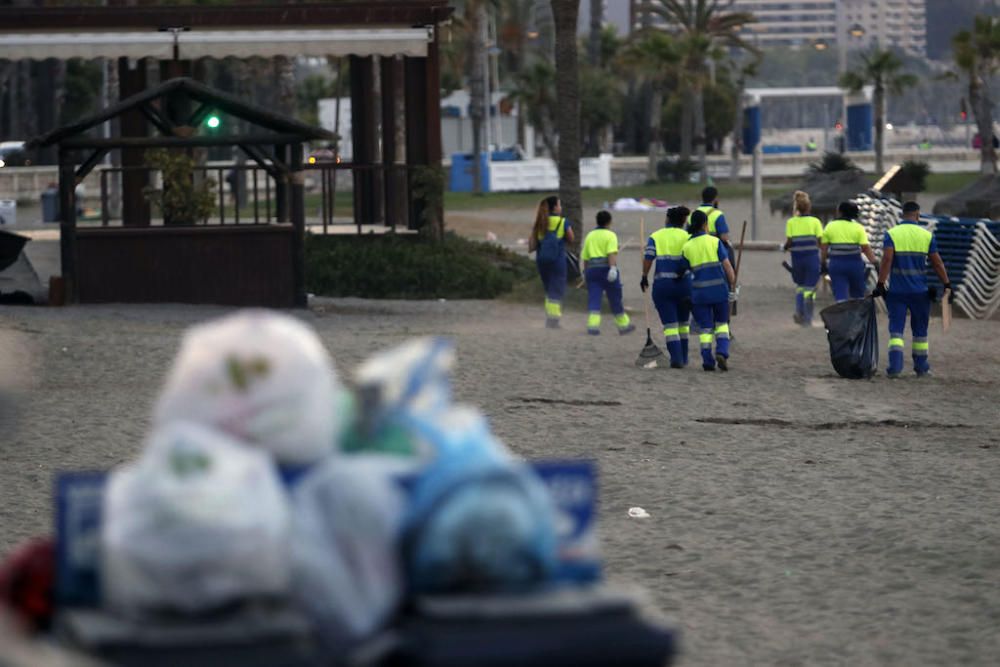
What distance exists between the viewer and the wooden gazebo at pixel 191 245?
23.5 metres

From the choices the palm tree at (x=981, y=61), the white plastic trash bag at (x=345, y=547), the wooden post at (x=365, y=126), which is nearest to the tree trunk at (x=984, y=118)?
the palm tree at (x=981, y=61)

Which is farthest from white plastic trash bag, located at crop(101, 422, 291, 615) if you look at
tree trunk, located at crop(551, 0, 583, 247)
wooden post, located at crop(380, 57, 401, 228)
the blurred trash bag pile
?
wooden post, located at crop(380, 57, 401, 228)

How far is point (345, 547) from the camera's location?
152 inches

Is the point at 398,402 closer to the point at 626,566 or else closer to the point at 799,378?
the point at 626,566

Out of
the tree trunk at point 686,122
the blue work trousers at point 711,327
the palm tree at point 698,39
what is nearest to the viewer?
the blue work trousers at point 711,327

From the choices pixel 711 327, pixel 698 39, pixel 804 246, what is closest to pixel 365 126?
pixel 804 246

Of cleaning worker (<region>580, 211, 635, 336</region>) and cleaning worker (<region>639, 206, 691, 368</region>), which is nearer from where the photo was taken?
cleaning worker (<region>639, 206, 691, 368</region>)

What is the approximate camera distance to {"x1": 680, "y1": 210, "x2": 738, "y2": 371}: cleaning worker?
57.8 feet

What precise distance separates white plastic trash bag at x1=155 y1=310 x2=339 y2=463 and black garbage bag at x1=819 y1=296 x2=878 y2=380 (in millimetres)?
13779

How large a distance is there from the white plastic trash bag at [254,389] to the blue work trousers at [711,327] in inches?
547

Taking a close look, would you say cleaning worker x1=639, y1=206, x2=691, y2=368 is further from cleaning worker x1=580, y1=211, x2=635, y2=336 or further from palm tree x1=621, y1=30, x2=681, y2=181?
palm tree x1=621, y1=30, x2=681, y2=181

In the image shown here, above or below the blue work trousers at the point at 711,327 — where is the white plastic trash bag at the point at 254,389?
above

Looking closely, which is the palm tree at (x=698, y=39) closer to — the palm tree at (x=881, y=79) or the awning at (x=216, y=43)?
the palm tree at (x=881, y=79)

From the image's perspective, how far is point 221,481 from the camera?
3.71m
